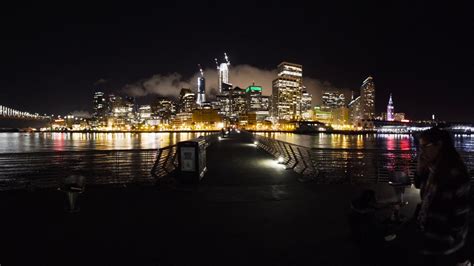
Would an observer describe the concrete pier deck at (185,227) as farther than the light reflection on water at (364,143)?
No

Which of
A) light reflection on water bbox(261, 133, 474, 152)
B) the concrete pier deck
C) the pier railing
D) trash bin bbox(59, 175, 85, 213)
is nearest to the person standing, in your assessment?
the concrete pier deck

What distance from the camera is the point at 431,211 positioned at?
10.0ft

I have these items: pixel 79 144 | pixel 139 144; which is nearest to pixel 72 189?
pixel 139 144

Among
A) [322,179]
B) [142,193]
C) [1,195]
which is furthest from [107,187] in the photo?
[322,179]

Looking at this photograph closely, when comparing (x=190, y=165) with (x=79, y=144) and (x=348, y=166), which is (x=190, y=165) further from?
(x=79, y=144)

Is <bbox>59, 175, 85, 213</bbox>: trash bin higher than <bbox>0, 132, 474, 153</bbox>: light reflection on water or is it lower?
higher

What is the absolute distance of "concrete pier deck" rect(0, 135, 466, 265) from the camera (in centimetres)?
505

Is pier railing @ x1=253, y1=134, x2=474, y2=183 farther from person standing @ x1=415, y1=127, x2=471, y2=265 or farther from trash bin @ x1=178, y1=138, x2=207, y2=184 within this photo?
trash bin @ x1=178, y1=138, x2=207, y2=184

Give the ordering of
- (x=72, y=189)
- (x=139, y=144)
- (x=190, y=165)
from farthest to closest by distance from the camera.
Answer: (x=139, y=144), (x=190, y=165), (x=72, y=189)

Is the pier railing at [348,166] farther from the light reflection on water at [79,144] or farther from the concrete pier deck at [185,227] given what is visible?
the light reflection on water at [79,144]

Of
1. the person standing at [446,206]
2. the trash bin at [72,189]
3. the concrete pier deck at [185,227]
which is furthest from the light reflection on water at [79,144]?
the person standing at [446,206]

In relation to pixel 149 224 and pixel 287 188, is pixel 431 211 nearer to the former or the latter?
pixel 149 224

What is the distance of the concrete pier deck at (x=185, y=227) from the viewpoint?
505cm

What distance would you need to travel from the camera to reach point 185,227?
6.50m
